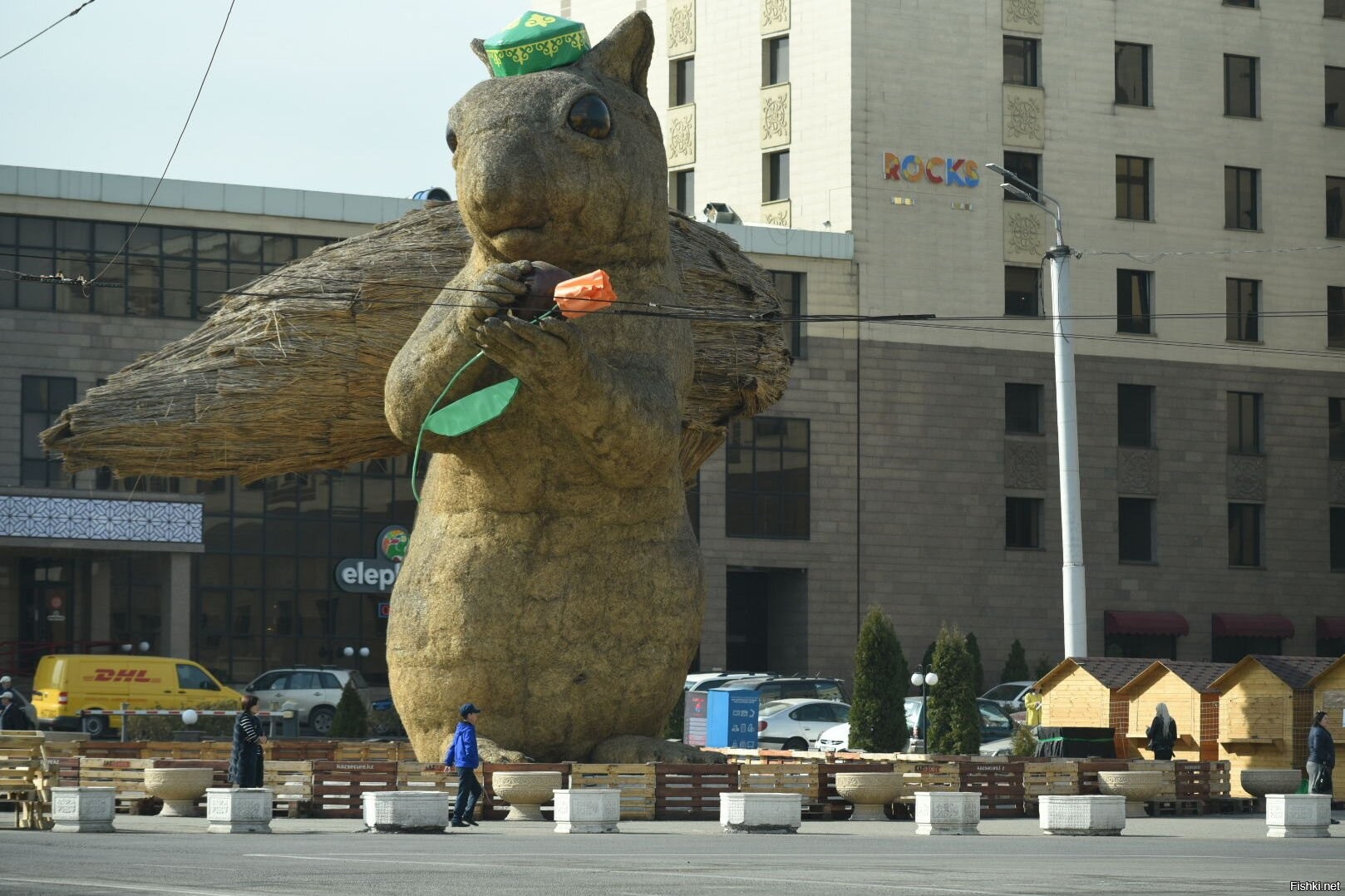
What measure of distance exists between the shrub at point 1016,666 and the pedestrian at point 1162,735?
23.0 meters

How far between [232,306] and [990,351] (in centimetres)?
3487

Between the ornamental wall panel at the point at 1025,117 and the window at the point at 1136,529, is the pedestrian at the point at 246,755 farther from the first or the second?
the window at the point at 1136,529

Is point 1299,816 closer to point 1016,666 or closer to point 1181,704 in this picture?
point 1181,704

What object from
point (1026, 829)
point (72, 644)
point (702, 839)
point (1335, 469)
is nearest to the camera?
point (702, 839)

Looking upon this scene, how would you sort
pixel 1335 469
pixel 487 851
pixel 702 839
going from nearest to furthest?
1. pixel 487 851
2. pixel 702 839
3. pixel 1335 469

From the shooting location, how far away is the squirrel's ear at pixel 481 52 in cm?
1816

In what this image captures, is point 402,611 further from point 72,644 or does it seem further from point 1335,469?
point 1335,469

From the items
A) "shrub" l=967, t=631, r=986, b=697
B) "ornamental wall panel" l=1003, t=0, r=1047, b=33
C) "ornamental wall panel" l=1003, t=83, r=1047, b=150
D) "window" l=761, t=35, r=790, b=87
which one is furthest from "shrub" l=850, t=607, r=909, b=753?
"ornamental wall panel" l=1003, t=0, r=1047, b=33

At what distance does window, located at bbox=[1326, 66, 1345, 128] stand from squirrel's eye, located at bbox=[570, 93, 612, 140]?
4387 centimetres

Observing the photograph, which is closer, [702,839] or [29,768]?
[702,839]

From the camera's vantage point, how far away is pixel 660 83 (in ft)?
188

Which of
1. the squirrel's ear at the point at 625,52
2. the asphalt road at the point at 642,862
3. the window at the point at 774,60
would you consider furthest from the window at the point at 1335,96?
the squirrel's ear at the point at 625,52

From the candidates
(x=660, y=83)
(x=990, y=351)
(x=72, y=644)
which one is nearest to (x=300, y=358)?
(x=72, y=644)

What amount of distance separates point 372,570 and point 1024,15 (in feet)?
71.1
